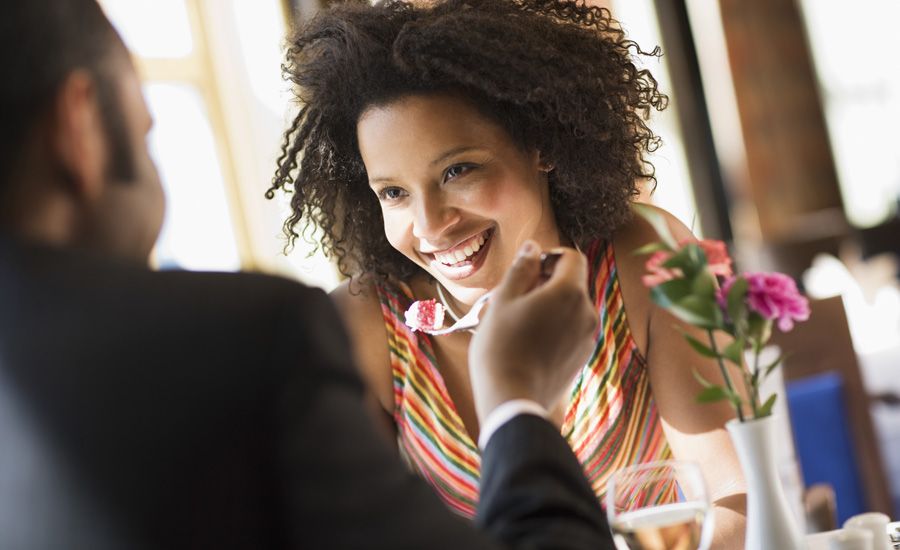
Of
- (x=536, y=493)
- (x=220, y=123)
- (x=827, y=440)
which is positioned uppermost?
(x=220, y=123)

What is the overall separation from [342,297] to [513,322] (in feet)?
3.78

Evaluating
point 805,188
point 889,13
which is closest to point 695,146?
point 805,188

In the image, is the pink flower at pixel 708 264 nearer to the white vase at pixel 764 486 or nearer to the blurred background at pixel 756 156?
the white vase at pixel 764 486

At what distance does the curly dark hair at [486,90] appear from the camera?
1775 mm

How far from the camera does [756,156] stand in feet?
29.9

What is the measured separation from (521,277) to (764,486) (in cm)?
40

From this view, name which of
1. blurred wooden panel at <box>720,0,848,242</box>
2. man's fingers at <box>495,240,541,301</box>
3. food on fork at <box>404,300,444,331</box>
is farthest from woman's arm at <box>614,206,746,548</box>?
blurred wooden panel at <box>720,0,848,242</box>

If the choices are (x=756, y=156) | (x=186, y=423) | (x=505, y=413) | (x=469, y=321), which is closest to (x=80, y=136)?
(x=186, y=423)

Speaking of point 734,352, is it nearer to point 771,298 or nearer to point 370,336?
point 771,298

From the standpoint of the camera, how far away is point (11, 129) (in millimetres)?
767

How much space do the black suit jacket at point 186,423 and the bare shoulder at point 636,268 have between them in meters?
1.20

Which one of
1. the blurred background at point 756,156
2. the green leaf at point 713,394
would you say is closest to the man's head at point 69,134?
the green leaf at point 713,394

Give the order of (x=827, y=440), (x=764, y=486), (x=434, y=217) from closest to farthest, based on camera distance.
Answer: (x=764, y=486) → (x=434, y=217) → (x=827, y=440)

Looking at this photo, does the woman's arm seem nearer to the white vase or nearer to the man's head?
the white vase
